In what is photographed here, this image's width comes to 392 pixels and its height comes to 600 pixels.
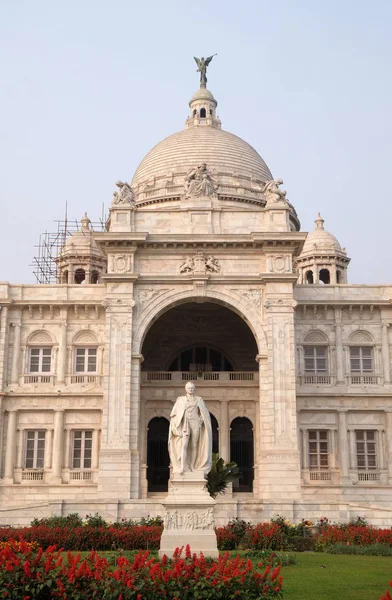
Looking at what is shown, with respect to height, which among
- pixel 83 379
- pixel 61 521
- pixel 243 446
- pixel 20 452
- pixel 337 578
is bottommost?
pixel 337 578

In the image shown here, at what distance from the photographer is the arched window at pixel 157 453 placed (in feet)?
140

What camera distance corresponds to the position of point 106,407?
37094 millimetres

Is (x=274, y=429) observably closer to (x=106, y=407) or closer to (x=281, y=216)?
(x=106, y=407)

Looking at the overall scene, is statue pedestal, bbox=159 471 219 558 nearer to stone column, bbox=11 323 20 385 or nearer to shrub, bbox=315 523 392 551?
shrub, bbox=315 523 392 551

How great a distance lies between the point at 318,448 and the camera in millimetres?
41281

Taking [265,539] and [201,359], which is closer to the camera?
[265,539]

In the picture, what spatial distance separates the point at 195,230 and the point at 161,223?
70.9 inches

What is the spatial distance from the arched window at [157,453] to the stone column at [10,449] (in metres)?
7.22

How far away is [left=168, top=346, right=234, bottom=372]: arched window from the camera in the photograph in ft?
150

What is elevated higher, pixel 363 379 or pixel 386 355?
pixel 386 355

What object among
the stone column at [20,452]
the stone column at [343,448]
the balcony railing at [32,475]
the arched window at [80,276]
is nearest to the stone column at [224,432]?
the stone column at [343,448]

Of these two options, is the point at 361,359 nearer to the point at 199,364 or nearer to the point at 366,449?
the point at 366,449

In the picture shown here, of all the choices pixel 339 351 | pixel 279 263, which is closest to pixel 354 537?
pixel 279 263

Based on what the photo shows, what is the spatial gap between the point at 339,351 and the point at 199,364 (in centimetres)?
815
